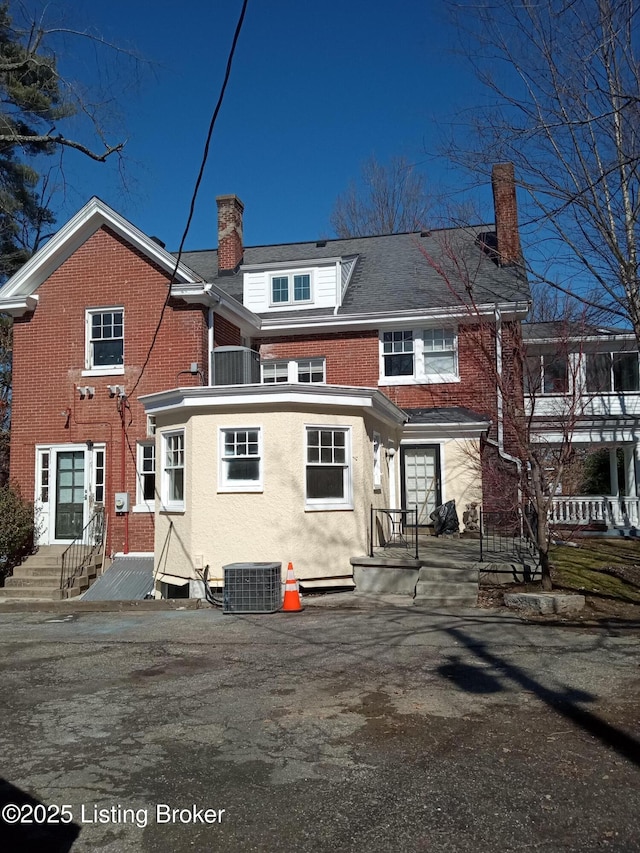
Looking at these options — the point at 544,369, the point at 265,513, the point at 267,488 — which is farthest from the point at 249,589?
the point at 544,369

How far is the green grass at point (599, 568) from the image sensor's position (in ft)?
39.6

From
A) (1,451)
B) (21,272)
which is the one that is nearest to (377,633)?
(21,272)

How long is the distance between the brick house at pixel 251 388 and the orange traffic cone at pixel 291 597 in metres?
1.00

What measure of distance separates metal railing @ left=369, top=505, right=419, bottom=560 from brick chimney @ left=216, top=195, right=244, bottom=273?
33.3 feet

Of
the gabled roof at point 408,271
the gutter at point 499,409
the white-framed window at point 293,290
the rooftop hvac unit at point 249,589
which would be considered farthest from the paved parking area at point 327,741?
the white-framed window at point 293,290

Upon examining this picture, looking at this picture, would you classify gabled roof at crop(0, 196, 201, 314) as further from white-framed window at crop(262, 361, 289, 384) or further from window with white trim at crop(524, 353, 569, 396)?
window with white trim at crop(524, 353, 569, 396)

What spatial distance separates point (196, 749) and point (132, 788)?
0.76 m

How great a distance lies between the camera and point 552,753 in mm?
5129

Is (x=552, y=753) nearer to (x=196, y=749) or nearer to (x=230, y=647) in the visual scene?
(x=196, y=749)

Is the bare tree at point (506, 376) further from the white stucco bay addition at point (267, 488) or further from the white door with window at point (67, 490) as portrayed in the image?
the white door with window at point (67, 490)

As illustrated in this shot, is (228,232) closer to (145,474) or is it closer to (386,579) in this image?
(145,474)

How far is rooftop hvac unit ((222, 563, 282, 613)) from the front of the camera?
11.1m

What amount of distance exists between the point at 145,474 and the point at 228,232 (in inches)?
378

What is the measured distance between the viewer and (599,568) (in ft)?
45.4
